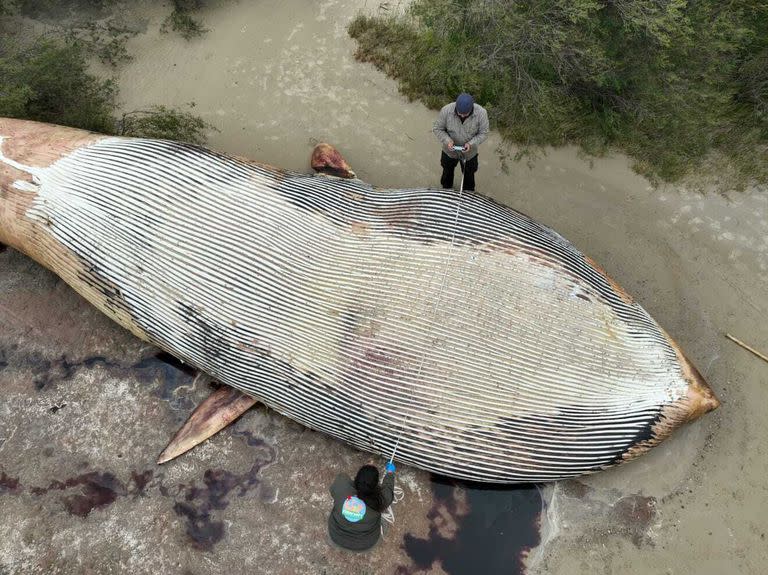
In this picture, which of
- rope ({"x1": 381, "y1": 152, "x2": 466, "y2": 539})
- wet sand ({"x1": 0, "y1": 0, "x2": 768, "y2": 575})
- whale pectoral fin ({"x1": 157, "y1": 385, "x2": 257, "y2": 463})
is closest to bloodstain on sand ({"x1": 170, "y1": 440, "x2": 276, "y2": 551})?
wet sand ({"x1": 0, "y1": 0, "x2": 768, "y2": 575})

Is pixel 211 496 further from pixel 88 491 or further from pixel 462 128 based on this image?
pixel 462 128

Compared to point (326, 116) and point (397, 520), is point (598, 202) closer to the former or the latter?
point (326, 116)

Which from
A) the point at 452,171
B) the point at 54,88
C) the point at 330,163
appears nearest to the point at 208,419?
the point at 330,163

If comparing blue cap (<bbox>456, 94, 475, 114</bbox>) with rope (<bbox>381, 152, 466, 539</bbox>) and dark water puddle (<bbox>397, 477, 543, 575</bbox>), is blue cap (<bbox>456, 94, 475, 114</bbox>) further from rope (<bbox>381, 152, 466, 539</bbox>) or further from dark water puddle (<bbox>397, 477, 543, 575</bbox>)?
dark water puddle (<bbox>397, 477, 543, 575</bbox>)

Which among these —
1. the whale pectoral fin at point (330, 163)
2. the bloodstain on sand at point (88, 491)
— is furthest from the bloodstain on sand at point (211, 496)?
the whale pectoral fin at point (330, 163)

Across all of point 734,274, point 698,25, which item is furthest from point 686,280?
point 698,25

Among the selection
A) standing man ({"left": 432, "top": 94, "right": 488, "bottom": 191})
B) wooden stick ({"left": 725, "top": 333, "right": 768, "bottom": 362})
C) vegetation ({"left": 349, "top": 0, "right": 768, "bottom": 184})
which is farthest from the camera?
vegetation ({"left": 349, "top": 0, "right": 768, "bottom": 184})

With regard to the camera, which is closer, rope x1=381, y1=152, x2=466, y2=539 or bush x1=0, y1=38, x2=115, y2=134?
rope x1=381, y1=152, x2=466, y2=539
